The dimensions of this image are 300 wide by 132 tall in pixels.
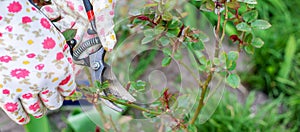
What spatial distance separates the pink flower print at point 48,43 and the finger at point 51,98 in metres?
0.08

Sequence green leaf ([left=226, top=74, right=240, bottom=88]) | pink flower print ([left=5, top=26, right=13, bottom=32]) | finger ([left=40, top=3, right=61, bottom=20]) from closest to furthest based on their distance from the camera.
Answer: pink flower print ([left=5, top=26, right=13, bottom=32]) < finger ([left=40, top=3, right=61, bottom=20]) < green leaf ([left=226, top=74, right=240, bottom=88])

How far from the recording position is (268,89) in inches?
88.3

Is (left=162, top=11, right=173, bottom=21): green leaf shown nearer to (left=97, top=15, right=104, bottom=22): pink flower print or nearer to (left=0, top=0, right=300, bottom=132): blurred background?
(left=97, top=15, right=104, bottom=22): pink flower print

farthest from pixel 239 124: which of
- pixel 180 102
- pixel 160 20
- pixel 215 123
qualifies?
pixel 160 20

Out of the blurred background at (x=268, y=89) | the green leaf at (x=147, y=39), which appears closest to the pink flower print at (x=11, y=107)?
the green leaf at (x=147, y=39)

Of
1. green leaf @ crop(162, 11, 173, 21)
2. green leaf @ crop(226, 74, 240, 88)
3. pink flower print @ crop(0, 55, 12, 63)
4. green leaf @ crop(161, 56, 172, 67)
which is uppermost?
pink flower print @ crop(0, 55, 12, 63)

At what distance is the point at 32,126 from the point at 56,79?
9.6 inches

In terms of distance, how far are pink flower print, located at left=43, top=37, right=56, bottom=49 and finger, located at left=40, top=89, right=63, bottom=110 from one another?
78 mm

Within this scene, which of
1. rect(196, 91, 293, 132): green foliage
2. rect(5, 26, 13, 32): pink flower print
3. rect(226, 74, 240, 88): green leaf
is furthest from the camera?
rect(196, 91, 293, 132): green foliage

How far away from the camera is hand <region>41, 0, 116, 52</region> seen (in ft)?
2.90

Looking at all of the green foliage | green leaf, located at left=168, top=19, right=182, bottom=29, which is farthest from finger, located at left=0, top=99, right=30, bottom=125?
the green foliage

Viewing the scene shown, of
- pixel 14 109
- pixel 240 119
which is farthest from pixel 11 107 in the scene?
pixel 240 119

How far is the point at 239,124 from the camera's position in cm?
184

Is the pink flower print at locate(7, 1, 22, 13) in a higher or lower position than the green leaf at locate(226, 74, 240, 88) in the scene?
higher
